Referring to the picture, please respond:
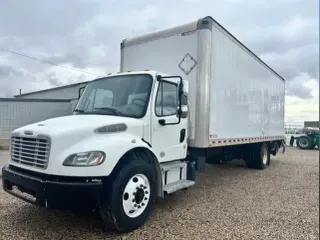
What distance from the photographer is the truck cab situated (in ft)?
11.7

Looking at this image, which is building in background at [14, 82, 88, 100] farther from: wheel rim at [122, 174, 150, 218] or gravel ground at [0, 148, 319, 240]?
wheel rim at [122, 174, 150, 218]

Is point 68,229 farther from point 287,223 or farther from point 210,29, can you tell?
point 210,29

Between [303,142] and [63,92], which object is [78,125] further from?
[63,92]

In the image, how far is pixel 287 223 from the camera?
455cm

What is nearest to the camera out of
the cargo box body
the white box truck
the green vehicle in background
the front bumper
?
the front bumper

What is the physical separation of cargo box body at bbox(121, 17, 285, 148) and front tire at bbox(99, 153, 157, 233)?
167 cm

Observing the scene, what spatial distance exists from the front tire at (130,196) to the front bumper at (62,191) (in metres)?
0.21

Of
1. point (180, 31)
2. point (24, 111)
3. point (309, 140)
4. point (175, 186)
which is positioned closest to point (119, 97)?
point (175, 186)

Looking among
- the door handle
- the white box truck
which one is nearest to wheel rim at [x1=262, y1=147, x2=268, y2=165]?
the white box truck

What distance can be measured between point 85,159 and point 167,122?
1.73 m

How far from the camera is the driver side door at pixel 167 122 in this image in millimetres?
4719

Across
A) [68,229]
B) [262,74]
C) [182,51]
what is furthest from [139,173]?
[262,74]

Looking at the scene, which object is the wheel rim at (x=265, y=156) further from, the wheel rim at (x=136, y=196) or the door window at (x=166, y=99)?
the wheel rim at (x=136, y=196)

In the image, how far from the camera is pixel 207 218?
466 cm
